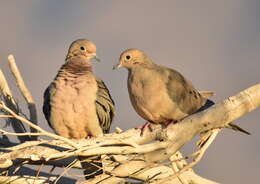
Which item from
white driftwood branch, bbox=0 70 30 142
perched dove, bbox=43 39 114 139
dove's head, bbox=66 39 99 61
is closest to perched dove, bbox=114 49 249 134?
perched dove, bbox=43 39 114 139

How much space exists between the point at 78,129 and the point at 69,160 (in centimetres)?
60

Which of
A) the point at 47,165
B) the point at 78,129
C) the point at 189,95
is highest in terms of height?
the point at 189,95

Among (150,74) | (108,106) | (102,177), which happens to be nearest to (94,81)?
(108,106)

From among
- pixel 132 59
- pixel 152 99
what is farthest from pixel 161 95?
pixel 132 59

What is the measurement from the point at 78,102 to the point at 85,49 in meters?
1.28

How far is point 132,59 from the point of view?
9.30m

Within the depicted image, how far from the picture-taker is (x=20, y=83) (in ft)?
32.9

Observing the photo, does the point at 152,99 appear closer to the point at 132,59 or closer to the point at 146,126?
the point at 146,126

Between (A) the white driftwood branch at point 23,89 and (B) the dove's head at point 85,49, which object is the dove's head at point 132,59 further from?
(A) the white driftwood branch at point 23,89

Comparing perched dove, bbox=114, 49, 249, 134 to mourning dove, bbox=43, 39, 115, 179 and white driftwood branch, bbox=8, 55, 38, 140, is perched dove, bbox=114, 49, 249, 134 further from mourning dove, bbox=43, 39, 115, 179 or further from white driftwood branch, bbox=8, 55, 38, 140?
white driftwood branch, bbox=8, 55, 38, 140

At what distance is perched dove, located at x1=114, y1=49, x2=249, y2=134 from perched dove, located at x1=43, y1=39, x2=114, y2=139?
0.86 metres

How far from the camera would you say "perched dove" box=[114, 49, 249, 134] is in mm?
8586

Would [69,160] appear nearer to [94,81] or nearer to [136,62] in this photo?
[94,81]

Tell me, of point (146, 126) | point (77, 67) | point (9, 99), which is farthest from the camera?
point (9, 99)
